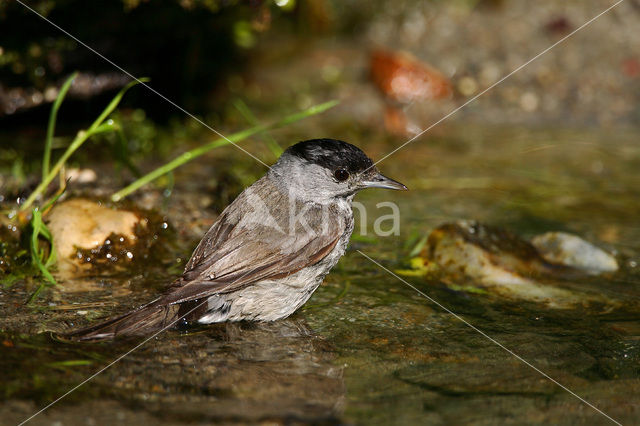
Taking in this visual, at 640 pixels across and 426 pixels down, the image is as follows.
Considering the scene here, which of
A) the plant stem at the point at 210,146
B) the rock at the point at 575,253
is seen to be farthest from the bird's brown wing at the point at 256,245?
the rock at the point at 575,253

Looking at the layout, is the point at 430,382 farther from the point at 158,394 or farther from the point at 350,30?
the point at 350,30

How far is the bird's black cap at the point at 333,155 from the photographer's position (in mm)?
4227

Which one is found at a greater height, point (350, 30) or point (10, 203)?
point (350, 30)

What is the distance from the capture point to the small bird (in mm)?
3447

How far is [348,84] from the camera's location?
27.3 ft

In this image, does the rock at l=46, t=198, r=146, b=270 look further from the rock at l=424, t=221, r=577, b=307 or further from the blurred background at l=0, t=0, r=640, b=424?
the rock at l=424, t=221, r=577, b=307

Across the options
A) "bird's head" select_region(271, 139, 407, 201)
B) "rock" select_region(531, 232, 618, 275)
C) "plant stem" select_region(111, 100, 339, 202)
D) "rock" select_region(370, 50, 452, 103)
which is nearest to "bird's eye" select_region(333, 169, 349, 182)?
"bird's head" select_region(271, 139, 407, 201)

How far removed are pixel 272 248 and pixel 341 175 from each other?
2.40 ft

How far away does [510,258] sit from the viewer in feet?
14.5

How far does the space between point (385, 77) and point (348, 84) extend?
1.51 feet

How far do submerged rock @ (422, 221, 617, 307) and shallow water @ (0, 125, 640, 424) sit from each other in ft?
0.46

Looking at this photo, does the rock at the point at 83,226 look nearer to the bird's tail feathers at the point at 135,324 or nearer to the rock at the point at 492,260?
the bird's tail feathers at the point at 135,324

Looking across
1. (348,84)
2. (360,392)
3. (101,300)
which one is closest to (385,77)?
(348,84)

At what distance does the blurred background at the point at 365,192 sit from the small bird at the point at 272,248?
5.2 inches
